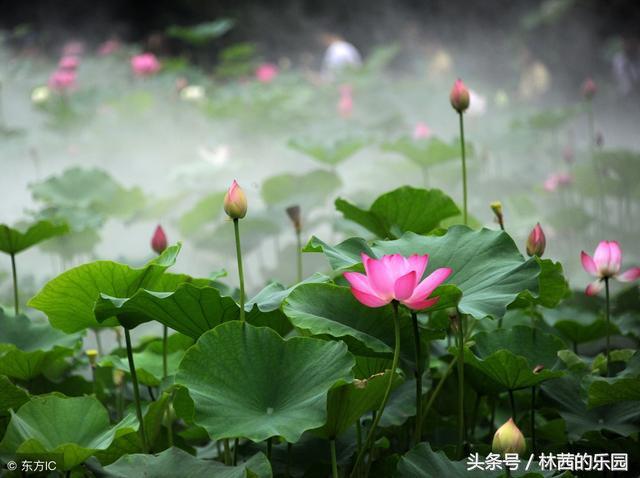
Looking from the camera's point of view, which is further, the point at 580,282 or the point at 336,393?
the point at 580,282

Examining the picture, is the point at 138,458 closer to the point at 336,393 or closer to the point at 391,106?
the point at 336,393

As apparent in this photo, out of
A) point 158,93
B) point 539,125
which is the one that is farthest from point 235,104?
point 539,125

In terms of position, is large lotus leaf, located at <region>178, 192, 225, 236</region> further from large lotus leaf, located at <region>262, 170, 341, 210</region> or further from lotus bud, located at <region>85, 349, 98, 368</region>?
lotus bud, located at <region>85, 349, 98, 368</region>

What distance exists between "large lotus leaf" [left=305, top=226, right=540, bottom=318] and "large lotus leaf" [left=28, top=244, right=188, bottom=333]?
0.55 feet

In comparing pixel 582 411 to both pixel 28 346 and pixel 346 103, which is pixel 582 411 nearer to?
pixel 28 346

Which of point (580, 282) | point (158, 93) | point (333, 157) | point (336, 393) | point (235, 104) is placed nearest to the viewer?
point (336, 393)

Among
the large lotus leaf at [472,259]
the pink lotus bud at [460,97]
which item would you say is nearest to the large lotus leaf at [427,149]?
the pink lotus bud at [460,97]

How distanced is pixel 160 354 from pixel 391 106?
269cm

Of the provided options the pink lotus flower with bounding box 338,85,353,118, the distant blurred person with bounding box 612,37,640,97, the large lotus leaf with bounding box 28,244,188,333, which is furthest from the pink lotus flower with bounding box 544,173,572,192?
the distant blurred person with bounding box 612,37,640,97

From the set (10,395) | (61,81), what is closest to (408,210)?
(10,395)

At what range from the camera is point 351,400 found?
80 cm

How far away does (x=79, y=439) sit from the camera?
87 cm

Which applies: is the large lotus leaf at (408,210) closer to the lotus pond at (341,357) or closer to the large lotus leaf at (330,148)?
the lotus pond at (341,357)

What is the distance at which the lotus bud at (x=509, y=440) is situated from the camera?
0.77 meters
